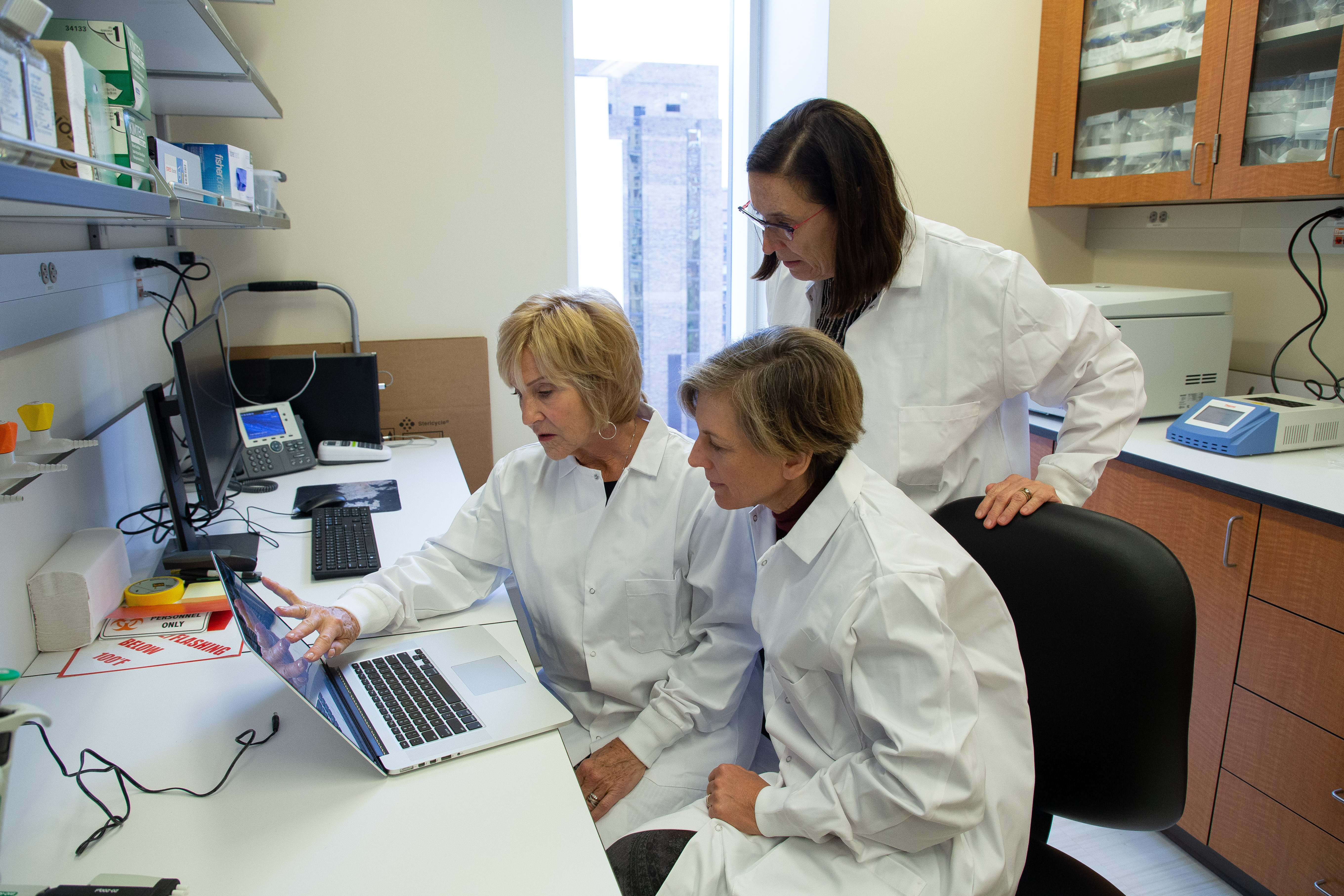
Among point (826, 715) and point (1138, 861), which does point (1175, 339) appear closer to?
point (1138, 861)

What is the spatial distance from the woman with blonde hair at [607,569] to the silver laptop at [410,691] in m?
0.08

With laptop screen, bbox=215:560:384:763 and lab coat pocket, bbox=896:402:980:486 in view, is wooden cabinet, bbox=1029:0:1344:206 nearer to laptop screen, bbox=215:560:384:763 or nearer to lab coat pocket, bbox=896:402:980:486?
lab coat pocket, bbox=896:402:980:486

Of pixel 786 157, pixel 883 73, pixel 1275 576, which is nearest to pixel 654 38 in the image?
pixel 883 73

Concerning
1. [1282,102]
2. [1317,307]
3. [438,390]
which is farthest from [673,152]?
[1317,307]

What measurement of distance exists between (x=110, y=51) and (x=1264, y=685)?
2323 mm

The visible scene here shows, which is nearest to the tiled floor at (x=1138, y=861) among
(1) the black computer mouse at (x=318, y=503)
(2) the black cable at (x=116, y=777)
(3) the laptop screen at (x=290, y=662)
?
(3) the laptop screen at (x=290, y=662)

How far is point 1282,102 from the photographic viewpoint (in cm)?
218

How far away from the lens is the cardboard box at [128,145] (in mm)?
1123

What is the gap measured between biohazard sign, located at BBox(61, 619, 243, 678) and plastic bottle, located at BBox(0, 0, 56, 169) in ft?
2.27

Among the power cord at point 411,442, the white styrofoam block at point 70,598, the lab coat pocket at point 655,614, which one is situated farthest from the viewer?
the power cord at point 411,442

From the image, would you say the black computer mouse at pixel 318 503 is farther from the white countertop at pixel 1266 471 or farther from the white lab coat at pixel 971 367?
the white countertop at pixel 1266 471

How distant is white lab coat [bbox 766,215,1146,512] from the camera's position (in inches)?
59.2

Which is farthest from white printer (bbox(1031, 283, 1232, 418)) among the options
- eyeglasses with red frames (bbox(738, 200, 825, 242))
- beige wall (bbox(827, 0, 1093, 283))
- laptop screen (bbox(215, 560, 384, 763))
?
laptop screen (bbox(215, 560, 384, 763))

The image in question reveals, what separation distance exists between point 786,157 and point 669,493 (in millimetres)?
583
